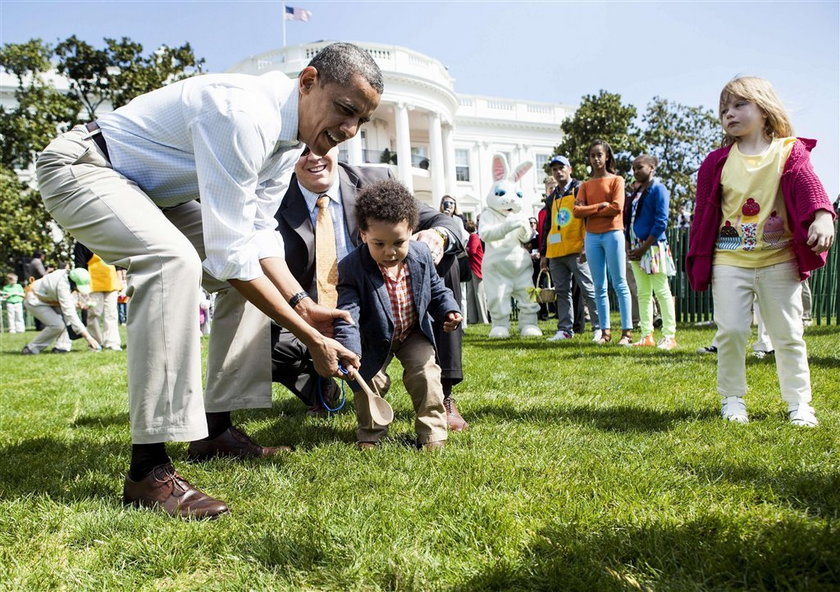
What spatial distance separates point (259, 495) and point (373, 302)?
3.54 feet

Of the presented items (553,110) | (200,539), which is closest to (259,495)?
(200,539)

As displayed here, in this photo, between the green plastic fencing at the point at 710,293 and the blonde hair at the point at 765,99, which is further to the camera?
the green plastic fencing at the point at 710,293

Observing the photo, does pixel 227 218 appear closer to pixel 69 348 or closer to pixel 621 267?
pixel 621 267

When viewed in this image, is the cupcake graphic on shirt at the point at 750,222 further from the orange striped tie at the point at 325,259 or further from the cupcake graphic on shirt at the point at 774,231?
the orange striped tie at the point at 325,259

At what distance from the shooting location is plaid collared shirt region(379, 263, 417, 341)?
3242 millimetres

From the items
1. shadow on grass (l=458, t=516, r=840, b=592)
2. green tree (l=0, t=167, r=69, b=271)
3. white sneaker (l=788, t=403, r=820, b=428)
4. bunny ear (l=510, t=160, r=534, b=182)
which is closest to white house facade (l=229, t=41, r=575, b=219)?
green tree (l=0, t=167, r=69, b=271)

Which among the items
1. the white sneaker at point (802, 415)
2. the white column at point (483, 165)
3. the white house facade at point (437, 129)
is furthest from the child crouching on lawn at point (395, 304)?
the white column at point (483, 165)

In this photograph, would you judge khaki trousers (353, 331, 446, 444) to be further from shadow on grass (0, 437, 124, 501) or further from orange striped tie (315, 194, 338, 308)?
shadow on grass (0, 437, 124, 501)

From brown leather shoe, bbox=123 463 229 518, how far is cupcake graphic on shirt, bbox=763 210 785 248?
9.75 feet

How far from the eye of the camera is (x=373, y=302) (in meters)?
3.14

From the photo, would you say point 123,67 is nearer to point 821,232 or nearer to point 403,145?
point 403,145

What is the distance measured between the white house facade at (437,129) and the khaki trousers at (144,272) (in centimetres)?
2883

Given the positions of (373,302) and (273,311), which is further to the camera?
(373,302)

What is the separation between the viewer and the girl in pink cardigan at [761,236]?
3.40 m
